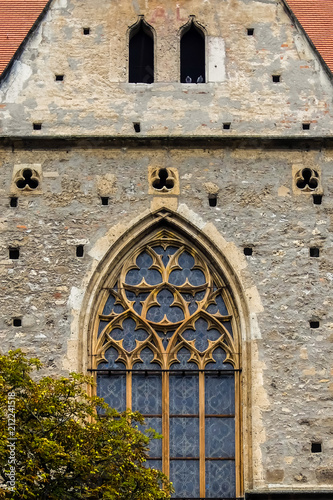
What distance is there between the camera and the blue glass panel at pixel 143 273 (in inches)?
845

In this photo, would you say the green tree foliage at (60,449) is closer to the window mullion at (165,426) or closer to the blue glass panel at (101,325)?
the window mullion at (165,426)

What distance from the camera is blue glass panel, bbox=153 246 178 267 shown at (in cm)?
2155

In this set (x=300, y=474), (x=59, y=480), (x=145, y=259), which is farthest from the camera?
(x=145, y=259)

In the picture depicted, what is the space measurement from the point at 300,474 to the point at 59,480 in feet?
13.6

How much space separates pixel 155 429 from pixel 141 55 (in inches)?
222

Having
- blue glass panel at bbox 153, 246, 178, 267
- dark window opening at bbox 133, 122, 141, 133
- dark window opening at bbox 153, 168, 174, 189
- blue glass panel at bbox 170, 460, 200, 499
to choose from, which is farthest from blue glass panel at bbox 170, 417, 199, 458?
dark window opening at bbox 133, 122, 141, 133

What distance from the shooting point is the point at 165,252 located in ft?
70.8

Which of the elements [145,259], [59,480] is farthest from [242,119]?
[59,480]

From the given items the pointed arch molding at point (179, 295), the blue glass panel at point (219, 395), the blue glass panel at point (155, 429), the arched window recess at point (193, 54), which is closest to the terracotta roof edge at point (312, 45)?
the arched window recess at point (193, 54)

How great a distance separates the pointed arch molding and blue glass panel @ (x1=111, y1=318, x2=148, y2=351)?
7 centimetres

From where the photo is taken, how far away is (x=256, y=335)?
20.8 m

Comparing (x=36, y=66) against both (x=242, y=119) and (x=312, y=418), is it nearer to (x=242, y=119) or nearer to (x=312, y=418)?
(x=242, y=119)

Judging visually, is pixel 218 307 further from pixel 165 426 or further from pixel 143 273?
pixel 165 426

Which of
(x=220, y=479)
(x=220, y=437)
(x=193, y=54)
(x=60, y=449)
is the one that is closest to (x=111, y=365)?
(x=220, y=437)
